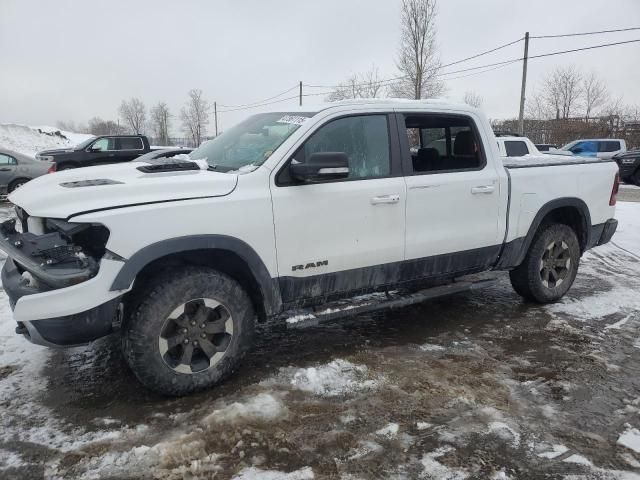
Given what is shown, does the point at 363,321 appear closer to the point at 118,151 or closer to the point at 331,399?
the point at 331,399

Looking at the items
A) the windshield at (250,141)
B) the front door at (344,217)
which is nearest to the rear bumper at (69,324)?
the front door at (344,217)

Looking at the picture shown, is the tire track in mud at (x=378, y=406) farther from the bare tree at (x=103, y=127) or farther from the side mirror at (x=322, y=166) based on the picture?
the bare tree at (x=103, y=127)

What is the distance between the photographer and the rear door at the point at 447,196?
396cm

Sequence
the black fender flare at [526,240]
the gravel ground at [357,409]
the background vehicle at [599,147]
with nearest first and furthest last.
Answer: the gravel ground at [357,409]
the black fender flare at [526,240]
the background vehicle at [599,147]

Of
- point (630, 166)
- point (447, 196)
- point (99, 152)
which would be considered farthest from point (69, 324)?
point (630, 166)

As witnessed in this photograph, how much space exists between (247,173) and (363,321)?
6.68 feet

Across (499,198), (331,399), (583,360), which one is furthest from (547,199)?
(331,399)

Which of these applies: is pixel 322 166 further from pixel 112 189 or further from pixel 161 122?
pixel 161 122

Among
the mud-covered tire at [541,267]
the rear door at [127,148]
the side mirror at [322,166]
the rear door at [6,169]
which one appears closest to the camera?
the side mirror at [322,166]

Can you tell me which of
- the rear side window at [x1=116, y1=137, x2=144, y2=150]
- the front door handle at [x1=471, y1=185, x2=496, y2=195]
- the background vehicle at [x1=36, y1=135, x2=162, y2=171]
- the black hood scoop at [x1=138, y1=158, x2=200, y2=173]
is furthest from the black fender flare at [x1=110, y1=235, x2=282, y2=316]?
the rear side window at [x1=116, y1=137, x2=144, y2=150]

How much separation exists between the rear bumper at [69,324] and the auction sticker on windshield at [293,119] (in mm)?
1762

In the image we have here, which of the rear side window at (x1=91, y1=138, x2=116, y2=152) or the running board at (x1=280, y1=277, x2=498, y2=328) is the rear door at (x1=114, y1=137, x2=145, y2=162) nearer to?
the rear side window at (x1=91, y1=138, x2=116, y2=152)

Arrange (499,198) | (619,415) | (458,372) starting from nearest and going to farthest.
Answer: (619,415), (458,372), (499,198)

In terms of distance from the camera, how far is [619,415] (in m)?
3.03
